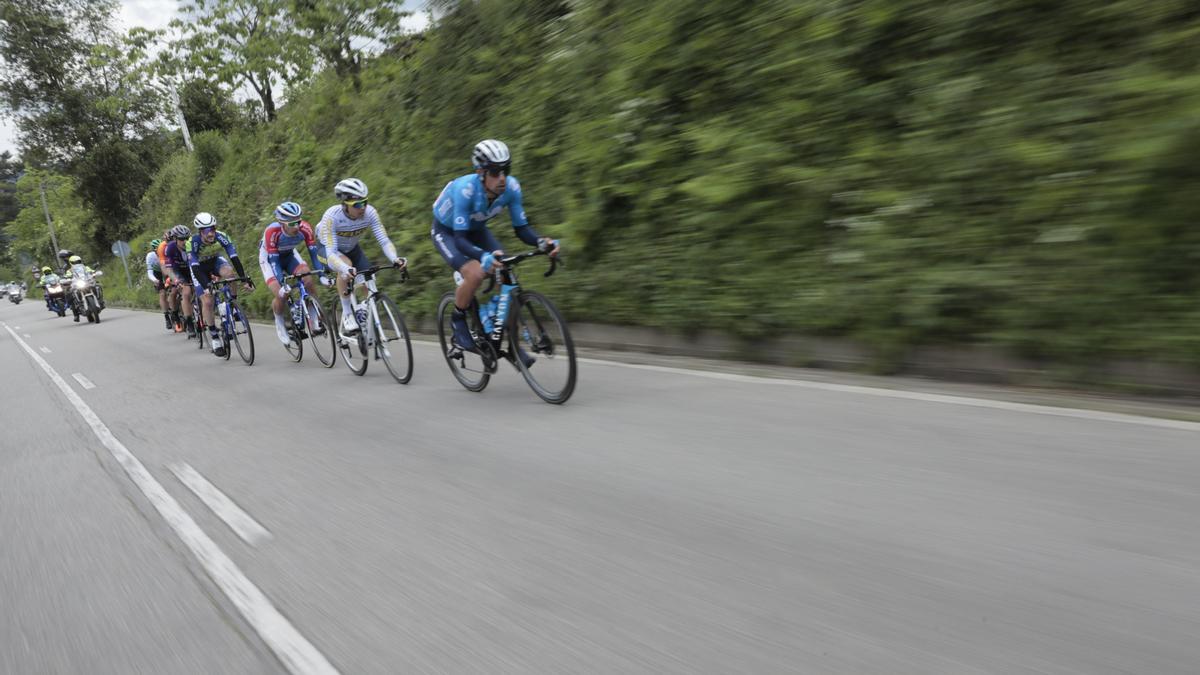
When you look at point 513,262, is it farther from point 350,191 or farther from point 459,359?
point 350,191

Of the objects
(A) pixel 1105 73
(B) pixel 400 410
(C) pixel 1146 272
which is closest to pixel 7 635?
(B) pixel 400 410

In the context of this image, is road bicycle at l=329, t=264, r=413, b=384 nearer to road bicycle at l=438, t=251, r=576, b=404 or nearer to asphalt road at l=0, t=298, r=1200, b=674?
road bicycle at l=438, t=251, r=576, b=404

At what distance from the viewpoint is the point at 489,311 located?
623cm

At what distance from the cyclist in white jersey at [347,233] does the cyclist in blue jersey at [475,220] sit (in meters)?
1.24

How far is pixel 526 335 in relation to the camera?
6.01 metres

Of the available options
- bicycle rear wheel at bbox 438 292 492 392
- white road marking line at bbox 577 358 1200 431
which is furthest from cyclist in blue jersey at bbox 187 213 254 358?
white road marking line at bbox 577 358 1200 431

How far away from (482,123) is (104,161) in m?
37.6

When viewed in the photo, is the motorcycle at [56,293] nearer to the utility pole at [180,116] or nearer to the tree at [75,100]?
the utility pole at [180,116]

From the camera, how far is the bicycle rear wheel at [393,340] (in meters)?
7.62

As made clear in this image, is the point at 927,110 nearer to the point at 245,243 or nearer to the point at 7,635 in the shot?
the point at 7,635

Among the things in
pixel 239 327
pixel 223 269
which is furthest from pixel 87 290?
pixel 239 327

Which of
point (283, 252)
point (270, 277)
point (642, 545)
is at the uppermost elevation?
point (283, 252)

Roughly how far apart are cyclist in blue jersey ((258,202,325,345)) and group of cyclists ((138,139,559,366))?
1 cm

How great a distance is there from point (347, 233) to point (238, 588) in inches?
223
